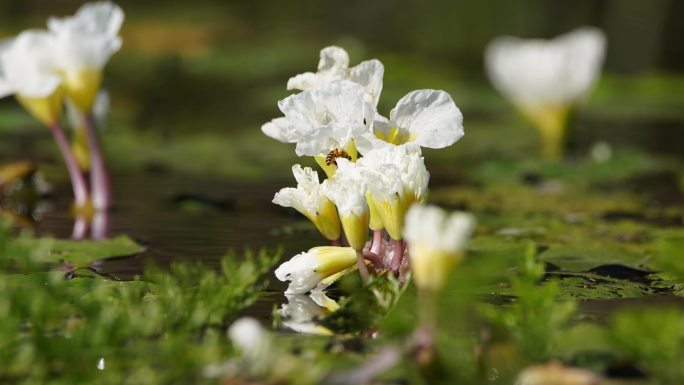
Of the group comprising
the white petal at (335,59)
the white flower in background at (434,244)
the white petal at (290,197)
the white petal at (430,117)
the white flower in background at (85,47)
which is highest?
the white flower in background at (85,47)

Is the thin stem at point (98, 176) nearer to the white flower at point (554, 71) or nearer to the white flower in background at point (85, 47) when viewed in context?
the white flower in background at point (85, 47)

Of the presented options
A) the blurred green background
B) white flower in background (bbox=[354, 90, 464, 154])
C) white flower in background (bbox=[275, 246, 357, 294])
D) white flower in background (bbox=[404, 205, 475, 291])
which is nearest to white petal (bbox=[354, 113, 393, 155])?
white flower in background (bbox=[354, 90, 464, 154])

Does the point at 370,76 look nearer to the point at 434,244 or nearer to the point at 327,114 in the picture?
the point at 327,114

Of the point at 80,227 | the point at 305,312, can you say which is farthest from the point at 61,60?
the point at 305,312

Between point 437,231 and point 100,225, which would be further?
point 100,225

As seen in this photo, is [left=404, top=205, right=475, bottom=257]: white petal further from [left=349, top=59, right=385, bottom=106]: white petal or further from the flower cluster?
[left=349, top=59, right=385, bottom=106]: white petal

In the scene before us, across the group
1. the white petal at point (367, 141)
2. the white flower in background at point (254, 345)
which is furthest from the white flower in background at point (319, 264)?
the white flower in background at point (254, 345)
